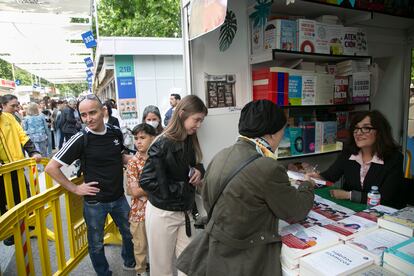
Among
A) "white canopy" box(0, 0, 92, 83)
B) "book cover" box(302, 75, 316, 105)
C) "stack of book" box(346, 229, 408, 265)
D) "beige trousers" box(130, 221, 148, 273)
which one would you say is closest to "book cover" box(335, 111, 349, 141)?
"book cover" box(302, 75, 316, 105)

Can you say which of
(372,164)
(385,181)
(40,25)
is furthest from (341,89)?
(40,25)

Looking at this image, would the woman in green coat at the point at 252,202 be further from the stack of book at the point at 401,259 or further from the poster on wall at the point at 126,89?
the poster on wall at the point at 126,89

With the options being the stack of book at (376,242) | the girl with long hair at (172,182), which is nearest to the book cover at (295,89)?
the girl with long hair at (172,182)

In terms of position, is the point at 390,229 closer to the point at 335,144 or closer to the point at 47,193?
the point at 335,144

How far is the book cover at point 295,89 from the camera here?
278cm

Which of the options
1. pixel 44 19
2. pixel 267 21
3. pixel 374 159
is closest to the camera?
pixel 374 159

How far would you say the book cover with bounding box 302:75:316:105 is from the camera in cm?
288

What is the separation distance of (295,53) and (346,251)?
199 centimetres

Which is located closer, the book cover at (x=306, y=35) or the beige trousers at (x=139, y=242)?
the beige trousers at (x=139, y=242)

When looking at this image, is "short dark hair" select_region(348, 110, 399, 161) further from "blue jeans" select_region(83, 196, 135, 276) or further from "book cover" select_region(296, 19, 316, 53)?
"blue jeans" select_region(83, 196, 135, 276)

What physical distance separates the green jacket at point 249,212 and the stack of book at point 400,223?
49 cm

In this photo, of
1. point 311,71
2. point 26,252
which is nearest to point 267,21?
point 311,71

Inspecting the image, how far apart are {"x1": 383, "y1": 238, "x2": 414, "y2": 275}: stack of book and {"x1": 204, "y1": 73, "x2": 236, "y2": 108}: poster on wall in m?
1.92

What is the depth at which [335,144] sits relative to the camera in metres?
3.24
